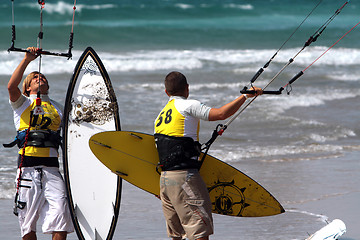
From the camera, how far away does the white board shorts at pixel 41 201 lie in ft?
13.5

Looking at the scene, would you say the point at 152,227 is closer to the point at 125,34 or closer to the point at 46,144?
the point at 46,144

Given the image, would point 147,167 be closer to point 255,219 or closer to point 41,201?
point 41,201

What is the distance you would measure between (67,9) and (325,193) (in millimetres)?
30536

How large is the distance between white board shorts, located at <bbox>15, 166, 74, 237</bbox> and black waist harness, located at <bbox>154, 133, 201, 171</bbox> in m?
0.77

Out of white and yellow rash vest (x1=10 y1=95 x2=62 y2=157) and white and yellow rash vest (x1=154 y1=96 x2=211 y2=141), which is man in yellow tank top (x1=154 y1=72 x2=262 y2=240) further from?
white and yellow rash vest (x1=10 y1=95 x2=62 y2=157)

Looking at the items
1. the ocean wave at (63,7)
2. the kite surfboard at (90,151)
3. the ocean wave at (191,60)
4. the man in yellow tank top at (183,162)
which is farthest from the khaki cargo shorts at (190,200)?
the ocean wave at (63,7)

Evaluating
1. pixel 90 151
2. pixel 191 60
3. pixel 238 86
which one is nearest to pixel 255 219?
pixel 90 151

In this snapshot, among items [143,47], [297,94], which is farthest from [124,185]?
[143,47]

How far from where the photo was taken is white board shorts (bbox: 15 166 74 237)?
4113 millimetres

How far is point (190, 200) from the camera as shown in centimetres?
388

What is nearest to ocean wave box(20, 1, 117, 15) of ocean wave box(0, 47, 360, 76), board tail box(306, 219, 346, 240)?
ocean wave box(0, 47, 360, 76)

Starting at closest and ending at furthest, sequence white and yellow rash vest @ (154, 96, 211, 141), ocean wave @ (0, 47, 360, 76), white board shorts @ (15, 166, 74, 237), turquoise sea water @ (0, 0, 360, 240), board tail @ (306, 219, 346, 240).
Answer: white and yellow rash vest @ (154, 96, 211, 141), white board shorts @ (15, 166, 74, 237), board tail @ (306, 219, 346, 240), turquoise sea water @ (0, 0, 360, 240), ocean wave @ (0, 47, 360, 76)

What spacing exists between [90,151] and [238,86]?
1067 cm

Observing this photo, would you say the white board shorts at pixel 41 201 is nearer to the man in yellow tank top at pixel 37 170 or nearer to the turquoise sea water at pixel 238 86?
the man in yellow tank top at pixel 37 170
